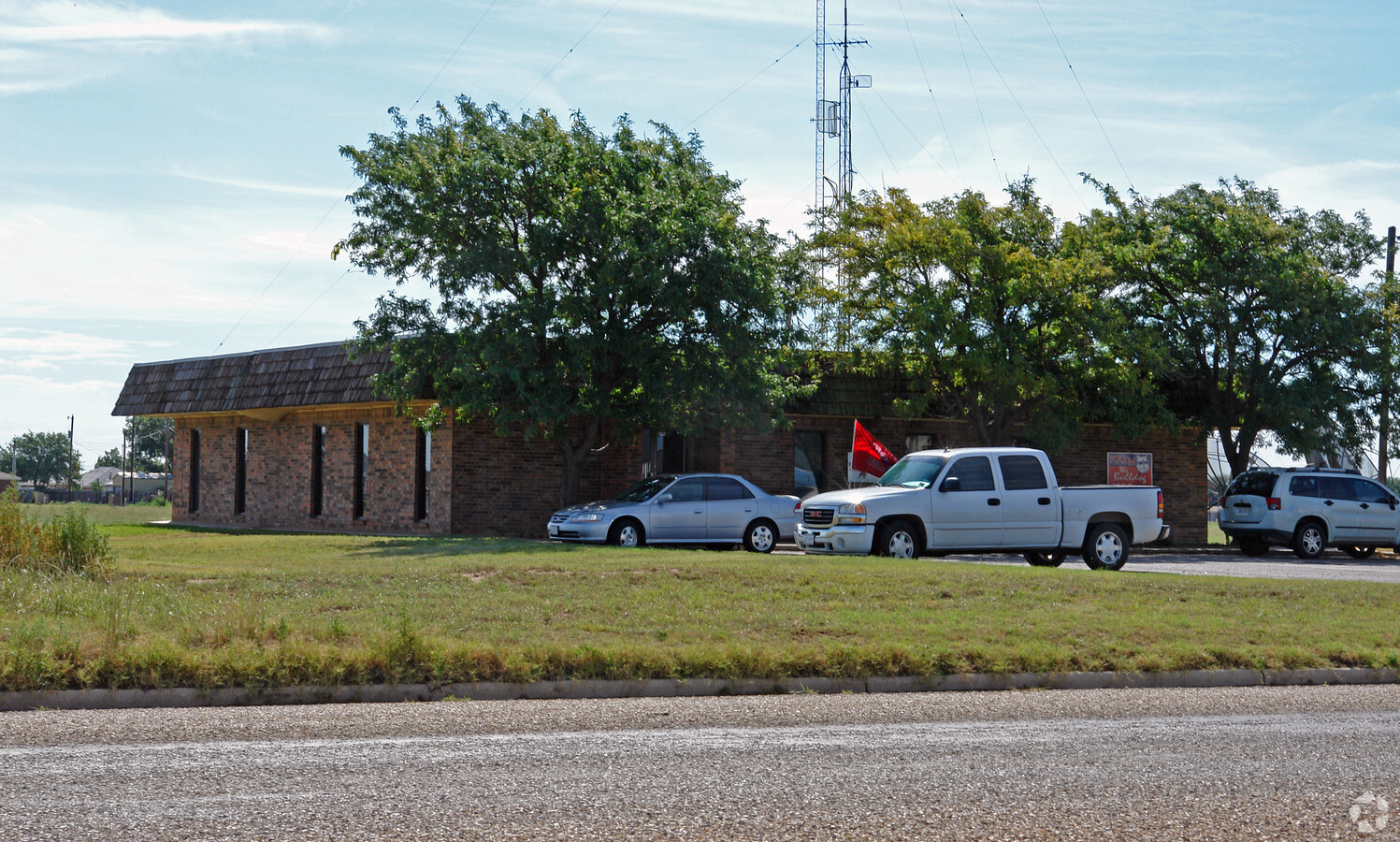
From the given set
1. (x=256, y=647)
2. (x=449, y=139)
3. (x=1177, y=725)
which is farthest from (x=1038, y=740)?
(x=449, y=139)

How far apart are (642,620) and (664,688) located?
2.15 metres

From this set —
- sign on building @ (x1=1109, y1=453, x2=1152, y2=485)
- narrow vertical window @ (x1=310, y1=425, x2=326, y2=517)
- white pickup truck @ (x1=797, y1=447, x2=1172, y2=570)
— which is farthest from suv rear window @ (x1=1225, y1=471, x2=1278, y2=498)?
narrow vertical window @ (x1=310, y1=425, x2=326, y2=517)

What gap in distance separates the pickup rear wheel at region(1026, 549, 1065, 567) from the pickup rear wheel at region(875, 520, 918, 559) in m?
2.15

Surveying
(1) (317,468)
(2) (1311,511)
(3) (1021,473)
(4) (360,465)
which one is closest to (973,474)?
(3) (1021,473)

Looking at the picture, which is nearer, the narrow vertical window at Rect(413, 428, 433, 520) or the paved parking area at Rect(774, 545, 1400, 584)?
the paved parking area at Rect(774, 545, 1400, 584)

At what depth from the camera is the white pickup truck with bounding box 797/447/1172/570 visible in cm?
1812

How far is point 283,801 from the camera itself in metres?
5.58

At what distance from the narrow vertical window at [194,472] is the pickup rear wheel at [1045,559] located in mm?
24212

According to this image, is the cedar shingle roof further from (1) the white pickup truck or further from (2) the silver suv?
(2) the silver suv

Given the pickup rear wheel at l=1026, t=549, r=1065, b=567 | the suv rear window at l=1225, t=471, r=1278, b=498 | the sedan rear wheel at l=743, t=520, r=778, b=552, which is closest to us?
the pickup rear wheel at l=1026, t=549, r=1065, b=567

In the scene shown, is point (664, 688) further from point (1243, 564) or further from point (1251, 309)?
point (1251, 309)

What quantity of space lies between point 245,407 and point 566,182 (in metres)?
11.8

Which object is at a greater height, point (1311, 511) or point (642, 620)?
point (1311, 511)

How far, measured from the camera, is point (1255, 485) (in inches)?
1078
